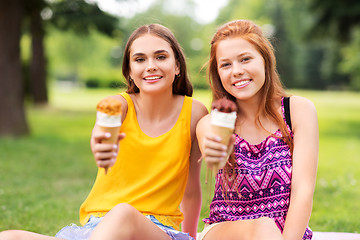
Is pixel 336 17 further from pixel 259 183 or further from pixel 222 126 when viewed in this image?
pixel 222 126

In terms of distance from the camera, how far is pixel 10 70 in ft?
33.1

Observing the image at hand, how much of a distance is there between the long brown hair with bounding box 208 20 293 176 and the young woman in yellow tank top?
0.25 metres

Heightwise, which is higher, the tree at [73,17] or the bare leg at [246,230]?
the tree at [73,17]

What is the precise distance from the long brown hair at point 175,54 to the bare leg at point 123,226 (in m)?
1.06

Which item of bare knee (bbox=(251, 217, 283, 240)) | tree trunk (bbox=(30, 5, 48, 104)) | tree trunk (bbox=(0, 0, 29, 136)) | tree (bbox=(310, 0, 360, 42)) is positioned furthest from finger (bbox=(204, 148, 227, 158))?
tree trunk (bbox=(30, 5, 48, 104))

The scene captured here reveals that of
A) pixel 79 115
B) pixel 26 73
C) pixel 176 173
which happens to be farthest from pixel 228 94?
pixel 26 73

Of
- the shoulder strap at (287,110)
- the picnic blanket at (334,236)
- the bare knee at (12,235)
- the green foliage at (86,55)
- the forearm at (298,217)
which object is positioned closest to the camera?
the bare knee at (12,235)

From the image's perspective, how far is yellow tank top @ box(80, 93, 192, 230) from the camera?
2.91 metres

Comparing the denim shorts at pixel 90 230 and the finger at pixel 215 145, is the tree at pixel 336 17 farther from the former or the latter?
the finger at pixel 215 145

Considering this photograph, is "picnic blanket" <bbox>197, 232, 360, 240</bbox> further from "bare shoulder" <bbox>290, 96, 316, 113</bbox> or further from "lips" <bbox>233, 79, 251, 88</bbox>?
"lips" <bbox>233, 79, 251, 88</bbox>

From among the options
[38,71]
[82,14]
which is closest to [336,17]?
[82,14]

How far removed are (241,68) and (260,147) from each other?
0.52 metres

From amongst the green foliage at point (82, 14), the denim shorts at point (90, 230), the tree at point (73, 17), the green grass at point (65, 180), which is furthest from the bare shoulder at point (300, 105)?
the green foliage at point (82, 14)

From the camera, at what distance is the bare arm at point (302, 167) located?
2611 mm
